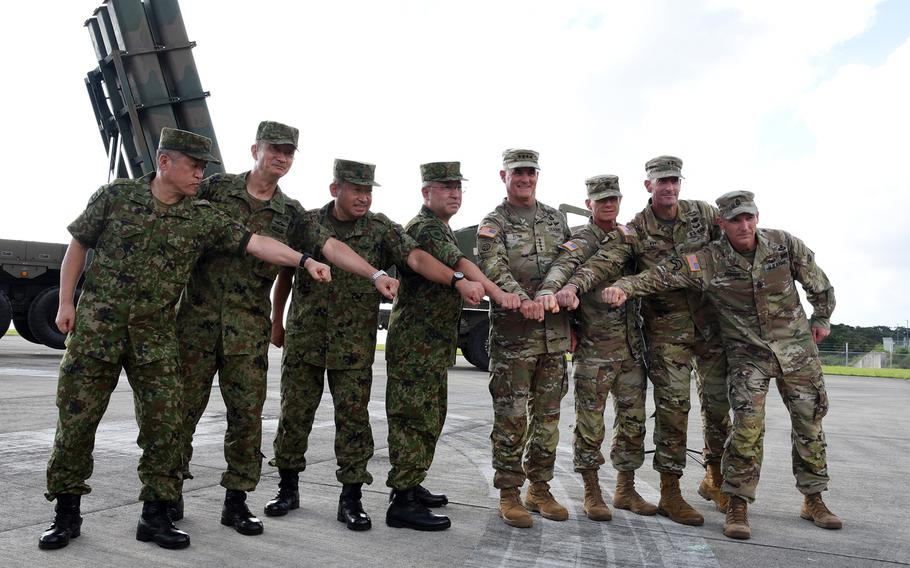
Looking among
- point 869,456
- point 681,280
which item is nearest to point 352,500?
point 681,280

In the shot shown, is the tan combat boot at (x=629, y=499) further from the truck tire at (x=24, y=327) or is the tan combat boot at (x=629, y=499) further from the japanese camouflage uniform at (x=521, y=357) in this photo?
the truck tire at (x=24, y=327)

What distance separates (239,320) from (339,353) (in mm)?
501

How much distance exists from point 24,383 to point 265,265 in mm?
6786

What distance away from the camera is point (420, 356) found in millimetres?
3891

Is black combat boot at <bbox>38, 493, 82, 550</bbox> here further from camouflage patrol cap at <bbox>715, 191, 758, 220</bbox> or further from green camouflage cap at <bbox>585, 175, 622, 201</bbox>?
camouflage patrol cap at <bbox>715, 191, 758, 220</bbox>

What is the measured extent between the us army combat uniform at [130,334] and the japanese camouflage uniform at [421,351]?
1.05 meters

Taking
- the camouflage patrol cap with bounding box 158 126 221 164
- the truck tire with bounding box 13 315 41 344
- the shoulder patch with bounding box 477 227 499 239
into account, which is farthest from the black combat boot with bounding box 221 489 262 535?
the truck tire with bounding box 13 315 41 344

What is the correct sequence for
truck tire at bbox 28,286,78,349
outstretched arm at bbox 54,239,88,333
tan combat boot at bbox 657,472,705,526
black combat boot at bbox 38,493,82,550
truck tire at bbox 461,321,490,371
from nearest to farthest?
black combat boot at bbox 38,493,82,550
outstretched arm at bbox 54,239,88,333
tan combat boot at bbox 657,472,705,526
truck tire at bbox 28,286,78,349
truck tire at bbox 461,321,490,371

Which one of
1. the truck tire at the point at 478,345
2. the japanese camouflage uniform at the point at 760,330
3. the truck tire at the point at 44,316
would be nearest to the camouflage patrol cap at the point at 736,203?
the japanese camouflage uniform at the point at 760,330

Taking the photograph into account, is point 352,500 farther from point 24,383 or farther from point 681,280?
point 24,383

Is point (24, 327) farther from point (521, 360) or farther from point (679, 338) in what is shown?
point (679, 338)

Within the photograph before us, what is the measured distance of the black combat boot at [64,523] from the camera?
3.06m

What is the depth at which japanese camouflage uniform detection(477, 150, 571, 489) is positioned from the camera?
3.97m

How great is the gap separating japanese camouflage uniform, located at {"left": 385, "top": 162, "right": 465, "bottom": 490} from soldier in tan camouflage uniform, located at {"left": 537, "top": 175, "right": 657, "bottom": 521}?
0.55 metres
